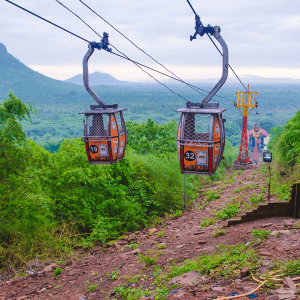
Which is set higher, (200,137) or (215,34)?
(215,34)

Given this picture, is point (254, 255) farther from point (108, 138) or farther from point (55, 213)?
point (55, 213)

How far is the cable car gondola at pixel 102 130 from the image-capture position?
6664 millimetres

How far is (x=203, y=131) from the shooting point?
5.86 meters

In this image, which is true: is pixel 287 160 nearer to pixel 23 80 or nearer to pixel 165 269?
pixel 165 269

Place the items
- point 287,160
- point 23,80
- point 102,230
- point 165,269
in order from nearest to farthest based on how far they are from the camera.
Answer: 1. point 165,269
2. point 102,230
3. point 287,160
4. point 23,80

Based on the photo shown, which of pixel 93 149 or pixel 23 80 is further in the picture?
pixel 23 80

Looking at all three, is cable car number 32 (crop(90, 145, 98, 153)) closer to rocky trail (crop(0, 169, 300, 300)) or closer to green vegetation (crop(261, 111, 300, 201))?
rocky trail (crop(0, 169, 300, 300))

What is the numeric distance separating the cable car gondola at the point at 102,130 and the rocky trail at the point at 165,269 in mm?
2839

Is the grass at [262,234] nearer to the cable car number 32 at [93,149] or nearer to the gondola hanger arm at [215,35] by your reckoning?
the gondola hanger arm at [215,35]

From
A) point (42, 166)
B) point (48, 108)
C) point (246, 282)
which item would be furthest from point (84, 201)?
point (48, 108)

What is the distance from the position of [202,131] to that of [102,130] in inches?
95.5

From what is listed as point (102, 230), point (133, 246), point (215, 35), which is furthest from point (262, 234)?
point (102, 230)

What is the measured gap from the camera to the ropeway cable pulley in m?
5.38

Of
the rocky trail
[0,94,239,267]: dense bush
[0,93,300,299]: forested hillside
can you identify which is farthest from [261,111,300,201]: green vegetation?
[0,94,239,267]: dense bush
